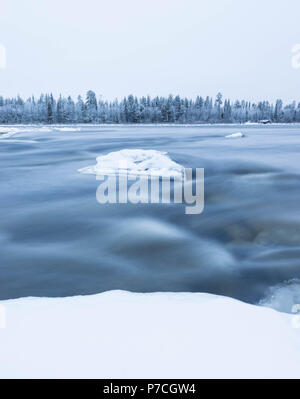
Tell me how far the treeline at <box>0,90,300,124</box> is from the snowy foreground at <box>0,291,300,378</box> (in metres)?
87.8

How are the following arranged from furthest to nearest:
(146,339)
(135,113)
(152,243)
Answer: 1. (135,113)
2. (152,243)
3. (146,339)

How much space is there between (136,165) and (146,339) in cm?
904

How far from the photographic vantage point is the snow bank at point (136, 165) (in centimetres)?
1066

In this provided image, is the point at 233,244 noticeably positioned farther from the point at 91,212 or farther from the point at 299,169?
the point at 299,169

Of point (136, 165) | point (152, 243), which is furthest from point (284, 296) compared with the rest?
point (136, 165)

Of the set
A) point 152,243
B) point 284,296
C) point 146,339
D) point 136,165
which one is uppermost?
point 136,165

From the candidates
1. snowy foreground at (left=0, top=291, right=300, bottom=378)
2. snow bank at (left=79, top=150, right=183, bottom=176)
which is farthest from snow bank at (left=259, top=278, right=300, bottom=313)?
snow bank at (left=79, top=150, right=183, bottom=176)

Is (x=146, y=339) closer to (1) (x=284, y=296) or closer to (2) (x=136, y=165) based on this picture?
(1) (x=284, y=296)

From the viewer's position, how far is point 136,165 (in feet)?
37.0

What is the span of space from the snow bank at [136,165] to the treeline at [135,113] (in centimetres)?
7812

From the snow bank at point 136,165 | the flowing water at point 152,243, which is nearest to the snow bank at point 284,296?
the flowing water at point 152,243

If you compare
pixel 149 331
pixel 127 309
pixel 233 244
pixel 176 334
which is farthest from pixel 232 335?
pixel 233 244

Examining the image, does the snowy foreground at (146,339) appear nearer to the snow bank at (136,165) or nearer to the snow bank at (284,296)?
the snow bank at (284,296)

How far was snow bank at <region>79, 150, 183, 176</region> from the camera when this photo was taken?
35.0 ft
